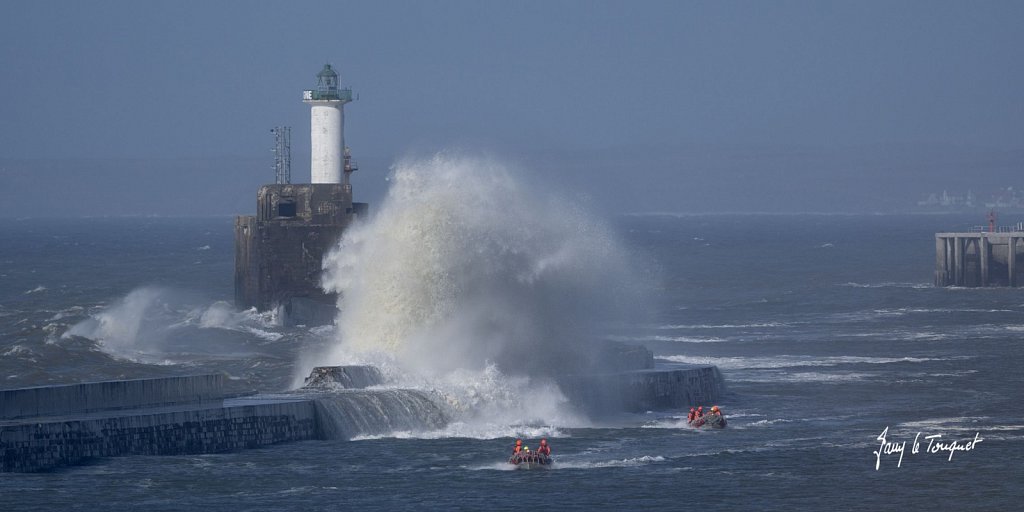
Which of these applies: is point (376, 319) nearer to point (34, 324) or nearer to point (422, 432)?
point (422, 432)

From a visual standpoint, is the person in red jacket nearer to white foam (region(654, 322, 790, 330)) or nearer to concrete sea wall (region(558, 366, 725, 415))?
concrete sea wall (region(558, 366, 725, 415))

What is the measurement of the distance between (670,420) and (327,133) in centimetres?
2926

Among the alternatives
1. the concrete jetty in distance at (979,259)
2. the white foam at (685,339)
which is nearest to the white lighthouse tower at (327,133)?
the white foam at (685,339)

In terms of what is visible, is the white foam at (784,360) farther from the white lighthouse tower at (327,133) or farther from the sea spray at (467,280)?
the white lighthouse tower at (327,133)

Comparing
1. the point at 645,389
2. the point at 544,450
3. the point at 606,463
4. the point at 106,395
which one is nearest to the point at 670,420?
the point at 645,389

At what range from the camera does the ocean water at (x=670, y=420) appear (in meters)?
28.8

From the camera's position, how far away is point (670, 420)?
38344 mm

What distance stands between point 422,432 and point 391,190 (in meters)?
10.2

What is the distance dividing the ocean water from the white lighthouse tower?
598 cm

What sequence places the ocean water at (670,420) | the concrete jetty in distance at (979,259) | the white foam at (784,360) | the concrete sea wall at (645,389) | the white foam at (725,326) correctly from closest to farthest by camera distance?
the ocean water at (670,420) → the concrete sea wall at (645,389) → the white foam at (784,360) → the white foam at (725,326) → the concrete jetty in distance at (979,259)

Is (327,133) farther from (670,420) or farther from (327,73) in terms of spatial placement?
(670,420)

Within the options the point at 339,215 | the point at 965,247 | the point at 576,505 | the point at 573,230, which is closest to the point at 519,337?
the point at 573,230

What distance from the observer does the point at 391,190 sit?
44156 millimetres

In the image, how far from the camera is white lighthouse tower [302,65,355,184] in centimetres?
6425
